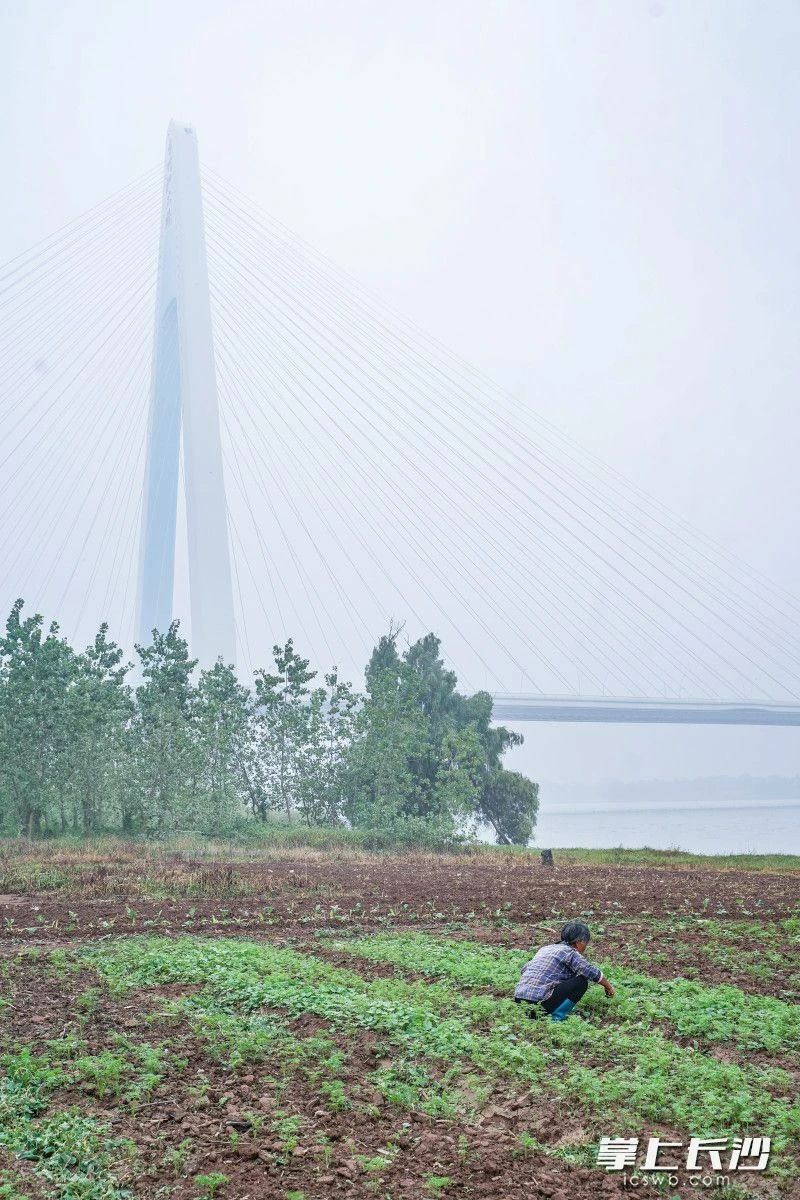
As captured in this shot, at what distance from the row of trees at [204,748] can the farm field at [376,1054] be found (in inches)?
600

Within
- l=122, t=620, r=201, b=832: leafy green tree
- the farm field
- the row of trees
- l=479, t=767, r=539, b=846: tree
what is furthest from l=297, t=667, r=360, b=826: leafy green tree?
the farm field

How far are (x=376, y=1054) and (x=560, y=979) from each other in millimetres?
1513

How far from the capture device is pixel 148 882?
15.0m

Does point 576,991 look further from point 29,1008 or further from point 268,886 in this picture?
point 268,886

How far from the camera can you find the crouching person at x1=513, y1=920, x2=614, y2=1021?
→ 21.9 feet

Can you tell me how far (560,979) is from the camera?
6762mm

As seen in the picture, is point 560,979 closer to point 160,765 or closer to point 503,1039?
point 503,1039

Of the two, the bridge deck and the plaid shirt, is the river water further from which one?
the plaid shirt

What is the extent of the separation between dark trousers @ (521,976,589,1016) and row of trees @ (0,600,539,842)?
2070 cm

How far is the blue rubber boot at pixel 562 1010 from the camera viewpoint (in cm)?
663

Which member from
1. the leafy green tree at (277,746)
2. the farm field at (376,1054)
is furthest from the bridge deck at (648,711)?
the farm field at (376,1054)

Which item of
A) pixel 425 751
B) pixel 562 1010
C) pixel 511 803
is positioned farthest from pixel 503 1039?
pixel 511 803

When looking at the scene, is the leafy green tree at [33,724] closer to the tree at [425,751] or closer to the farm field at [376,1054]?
the tree at [425,751]

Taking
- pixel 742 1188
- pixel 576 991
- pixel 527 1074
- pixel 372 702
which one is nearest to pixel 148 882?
pixel 576 991
